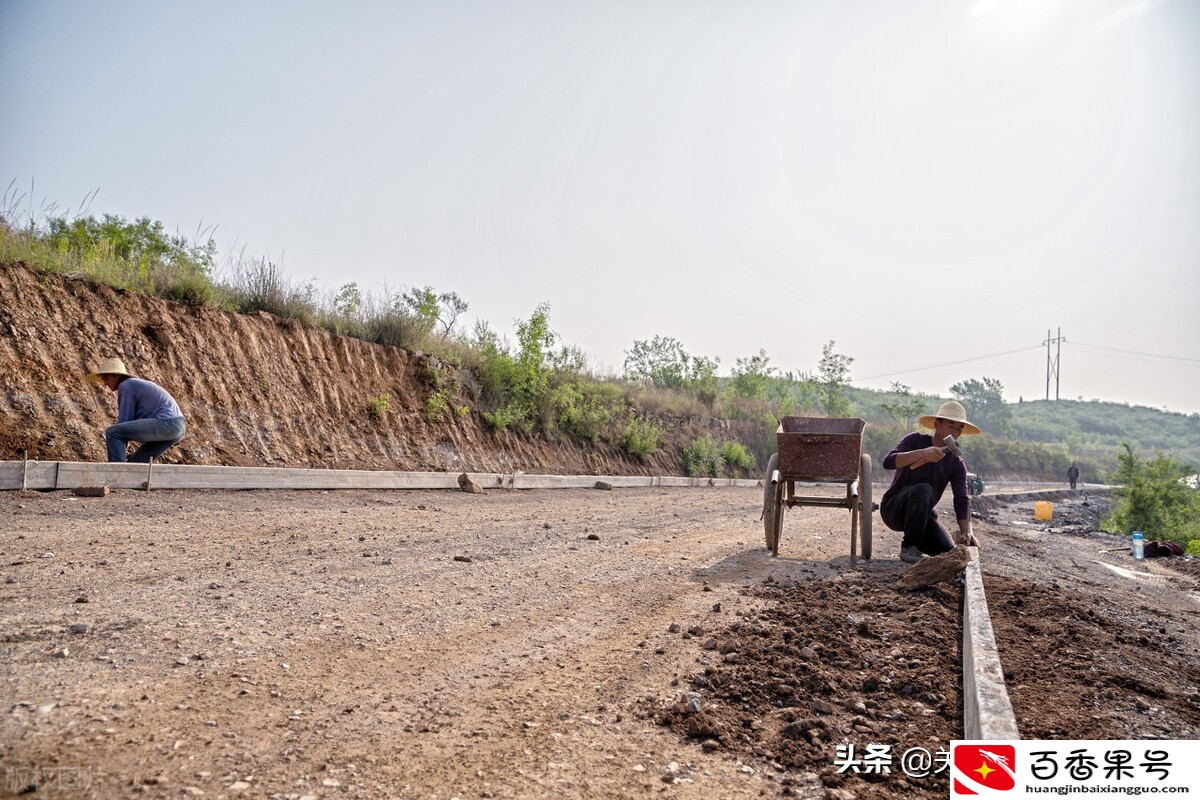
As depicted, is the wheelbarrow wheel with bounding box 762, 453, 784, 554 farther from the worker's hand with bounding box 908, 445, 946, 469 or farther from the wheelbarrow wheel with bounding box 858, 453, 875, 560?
the worker's hand with bounding box 908, 445, 946, 469

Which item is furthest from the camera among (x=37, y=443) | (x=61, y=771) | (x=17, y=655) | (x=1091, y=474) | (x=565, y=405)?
(x=1091, y=474)

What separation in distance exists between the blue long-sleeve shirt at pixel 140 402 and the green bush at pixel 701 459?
65.8 feet

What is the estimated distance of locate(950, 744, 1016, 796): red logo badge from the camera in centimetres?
299

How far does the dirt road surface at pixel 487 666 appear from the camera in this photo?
2.84 metres

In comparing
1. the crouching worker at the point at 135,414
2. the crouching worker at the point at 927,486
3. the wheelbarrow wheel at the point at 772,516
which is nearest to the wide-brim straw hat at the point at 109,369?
the crouching worker at the point at 135,414

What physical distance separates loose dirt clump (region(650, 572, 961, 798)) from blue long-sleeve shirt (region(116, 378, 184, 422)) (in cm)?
883

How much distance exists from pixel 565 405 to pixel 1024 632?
17.5m

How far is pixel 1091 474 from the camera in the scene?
87.6 meters

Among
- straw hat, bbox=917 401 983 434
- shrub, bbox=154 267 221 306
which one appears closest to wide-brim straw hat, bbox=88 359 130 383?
shrub, bbox=154 267 221 306

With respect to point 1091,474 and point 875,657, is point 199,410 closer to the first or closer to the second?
point 875,657

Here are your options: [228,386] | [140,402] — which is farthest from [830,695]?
[228,386]

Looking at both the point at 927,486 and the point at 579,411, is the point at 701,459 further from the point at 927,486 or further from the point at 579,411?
the point at 927,486

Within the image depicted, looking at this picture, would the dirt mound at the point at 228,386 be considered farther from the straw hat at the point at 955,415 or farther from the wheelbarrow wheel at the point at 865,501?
the straw hat at the point at 955,415

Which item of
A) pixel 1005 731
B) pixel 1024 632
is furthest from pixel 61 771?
pixel 1024 632
